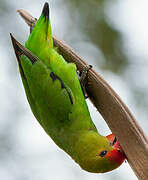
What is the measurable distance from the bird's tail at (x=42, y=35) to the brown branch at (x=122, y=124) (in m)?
1.10

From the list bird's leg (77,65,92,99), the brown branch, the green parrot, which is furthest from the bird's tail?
the brown branch

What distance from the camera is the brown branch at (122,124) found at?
7.02 ft

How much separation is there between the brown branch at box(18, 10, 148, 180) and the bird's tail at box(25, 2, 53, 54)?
110 centimetres

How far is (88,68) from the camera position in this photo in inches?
109

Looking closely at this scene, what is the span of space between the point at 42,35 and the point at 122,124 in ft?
6.12

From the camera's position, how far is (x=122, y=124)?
231 cm

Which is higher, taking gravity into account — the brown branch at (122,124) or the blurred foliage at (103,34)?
the blurred foliage at (103,34)

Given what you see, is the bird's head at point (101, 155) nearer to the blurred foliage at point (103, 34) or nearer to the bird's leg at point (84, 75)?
the bird's leg at point (84, 75)

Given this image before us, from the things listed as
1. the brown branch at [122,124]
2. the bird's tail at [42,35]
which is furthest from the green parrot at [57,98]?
the brown branch at [122,124]

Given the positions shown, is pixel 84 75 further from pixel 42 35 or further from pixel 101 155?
pixel 42 35

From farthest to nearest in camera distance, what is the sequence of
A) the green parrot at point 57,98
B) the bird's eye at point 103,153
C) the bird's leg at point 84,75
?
the green parrot at point 57,98 < the bird's eye at point 103,153 < the bird's leg at point 84,75

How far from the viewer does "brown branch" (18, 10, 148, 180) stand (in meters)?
2.14

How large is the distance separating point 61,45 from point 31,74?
560mm

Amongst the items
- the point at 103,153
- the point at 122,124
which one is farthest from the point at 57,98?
the point at 122,124
